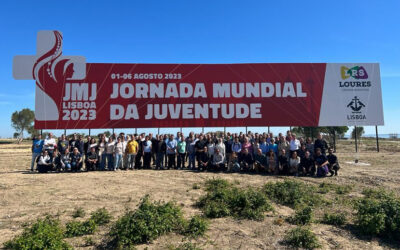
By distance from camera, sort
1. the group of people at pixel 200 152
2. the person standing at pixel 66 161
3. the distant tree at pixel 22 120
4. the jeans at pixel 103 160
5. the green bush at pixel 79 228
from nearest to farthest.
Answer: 1. the green bush at pixel 79 228
2. the group of people at pixel 200 152
3. the person standing at pixel 66 161
4. the jeans at pixel 103 160
5. the distant tree at pixel 22 120

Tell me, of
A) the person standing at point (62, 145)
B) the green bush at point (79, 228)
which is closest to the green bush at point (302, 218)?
the green bush at point (79, 228)

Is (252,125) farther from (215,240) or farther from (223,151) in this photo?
(215,240)

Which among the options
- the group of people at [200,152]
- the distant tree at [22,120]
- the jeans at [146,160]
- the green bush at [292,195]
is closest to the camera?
the green bush at [292,195]

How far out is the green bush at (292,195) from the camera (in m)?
6.89

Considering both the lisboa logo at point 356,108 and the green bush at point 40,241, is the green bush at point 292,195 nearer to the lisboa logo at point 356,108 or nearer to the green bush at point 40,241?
the green bush at point 40,241

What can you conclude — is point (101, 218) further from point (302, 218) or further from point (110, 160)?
point (110, 160)

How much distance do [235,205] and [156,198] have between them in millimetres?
2549

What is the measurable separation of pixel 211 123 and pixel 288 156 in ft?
17.3

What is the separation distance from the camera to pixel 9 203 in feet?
22.7

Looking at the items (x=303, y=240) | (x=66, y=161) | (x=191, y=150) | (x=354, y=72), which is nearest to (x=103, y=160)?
(x=66, y=161)

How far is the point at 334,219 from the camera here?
222 inches

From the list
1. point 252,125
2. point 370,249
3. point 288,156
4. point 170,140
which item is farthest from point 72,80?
point 370,249

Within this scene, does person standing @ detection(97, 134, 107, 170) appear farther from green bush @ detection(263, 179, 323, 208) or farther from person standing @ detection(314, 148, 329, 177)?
person standing @ detection(314, 148, 329, 177)

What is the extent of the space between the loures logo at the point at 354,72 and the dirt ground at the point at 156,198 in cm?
620
